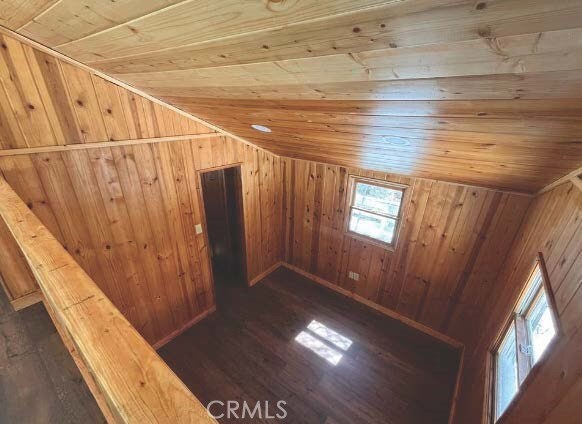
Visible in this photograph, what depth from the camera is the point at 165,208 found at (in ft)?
8.50

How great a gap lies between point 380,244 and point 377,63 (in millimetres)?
2871

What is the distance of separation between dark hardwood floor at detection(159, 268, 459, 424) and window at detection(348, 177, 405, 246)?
1.16 meters

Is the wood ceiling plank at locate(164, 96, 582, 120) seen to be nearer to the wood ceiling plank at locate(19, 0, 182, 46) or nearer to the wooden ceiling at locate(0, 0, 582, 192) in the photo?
the wooden ceiling at locate(0, 0, 582, 192)

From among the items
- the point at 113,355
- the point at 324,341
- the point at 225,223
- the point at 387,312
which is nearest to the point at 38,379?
the point at 113,355

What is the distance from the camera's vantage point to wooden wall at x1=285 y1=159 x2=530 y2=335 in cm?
255

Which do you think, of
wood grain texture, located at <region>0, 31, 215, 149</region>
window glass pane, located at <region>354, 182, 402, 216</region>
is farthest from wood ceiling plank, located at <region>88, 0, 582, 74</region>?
window glass pane, located at <region>354, 182, 402, 216</region>

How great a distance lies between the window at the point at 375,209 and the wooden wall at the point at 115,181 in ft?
4.93

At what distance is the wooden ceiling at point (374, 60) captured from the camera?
1.72 ft

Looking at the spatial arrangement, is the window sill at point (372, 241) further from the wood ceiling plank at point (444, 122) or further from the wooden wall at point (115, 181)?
the wood ceiling plank at point (444, 122)

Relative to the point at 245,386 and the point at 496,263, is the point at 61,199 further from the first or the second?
the point at 496,263

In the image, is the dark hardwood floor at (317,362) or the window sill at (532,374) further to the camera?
the dark hardwood floor at (317,362)

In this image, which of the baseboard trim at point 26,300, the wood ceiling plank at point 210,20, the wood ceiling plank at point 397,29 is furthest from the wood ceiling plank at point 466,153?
the baseboard trim at point 26,300

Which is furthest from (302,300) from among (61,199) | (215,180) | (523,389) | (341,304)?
(61,199)

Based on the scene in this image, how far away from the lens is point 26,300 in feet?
5.20
